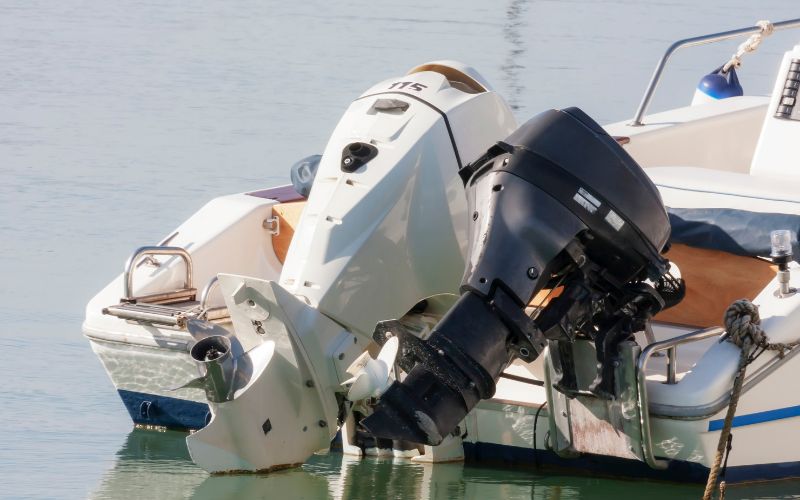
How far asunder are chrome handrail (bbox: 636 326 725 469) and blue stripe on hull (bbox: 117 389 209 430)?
159 centimetres

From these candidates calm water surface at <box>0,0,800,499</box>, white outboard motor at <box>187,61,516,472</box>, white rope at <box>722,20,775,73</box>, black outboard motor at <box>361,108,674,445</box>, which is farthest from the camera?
white rope at <box>722,20,775,73</box>

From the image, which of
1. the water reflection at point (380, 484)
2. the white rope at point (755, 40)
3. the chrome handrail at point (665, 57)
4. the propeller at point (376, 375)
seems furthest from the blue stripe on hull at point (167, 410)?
the white rope at point (755, 40)

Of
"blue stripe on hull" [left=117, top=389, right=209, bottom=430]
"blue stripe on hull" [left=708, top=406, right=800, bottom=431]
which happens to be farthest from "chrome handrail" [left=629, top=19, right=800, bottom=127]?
"blue stripe on hull" [left=117, top=389, right=209, bottom=430]

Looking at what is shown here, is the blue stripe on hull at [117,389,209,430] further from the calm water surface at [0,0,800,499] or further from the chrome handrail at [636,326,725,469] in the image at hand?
the chrome handrail at [636,326,725,469]

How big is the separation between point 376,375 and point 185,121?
7.07m

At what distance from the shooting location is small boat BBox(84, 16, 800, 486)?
177 inches

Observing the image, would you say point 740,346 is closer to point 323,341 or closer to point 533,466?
point 533,466

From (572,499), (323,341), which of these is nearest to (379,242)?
(323,341)

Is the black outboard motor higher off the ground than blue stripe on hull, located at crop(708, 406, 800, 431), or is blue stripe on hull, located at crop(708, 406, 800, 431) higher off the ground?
the black outboard motor

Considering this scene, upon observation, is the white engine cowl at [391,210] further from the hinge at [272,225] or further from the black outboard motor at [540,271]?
the hinge at [272,225]

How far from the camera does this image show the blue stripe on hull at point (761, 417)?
4840 millimetres

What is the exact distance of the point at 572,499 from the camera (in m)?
5.04

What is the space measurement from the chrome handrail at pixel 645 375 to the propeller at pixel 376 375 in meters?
0.75

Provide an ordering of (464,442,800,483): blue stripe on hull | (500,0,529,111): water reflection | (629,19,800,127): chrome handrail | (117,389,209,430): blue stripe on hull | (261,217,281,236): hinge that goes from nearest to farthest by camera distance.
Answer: (464,442,800,483): blue stripe on hull
(117,389,209,430): blue stripe on hull
(261,217,281,236): hinge
(629,19,800,127): chrome handrail
(500,0,529,111): water reflection
